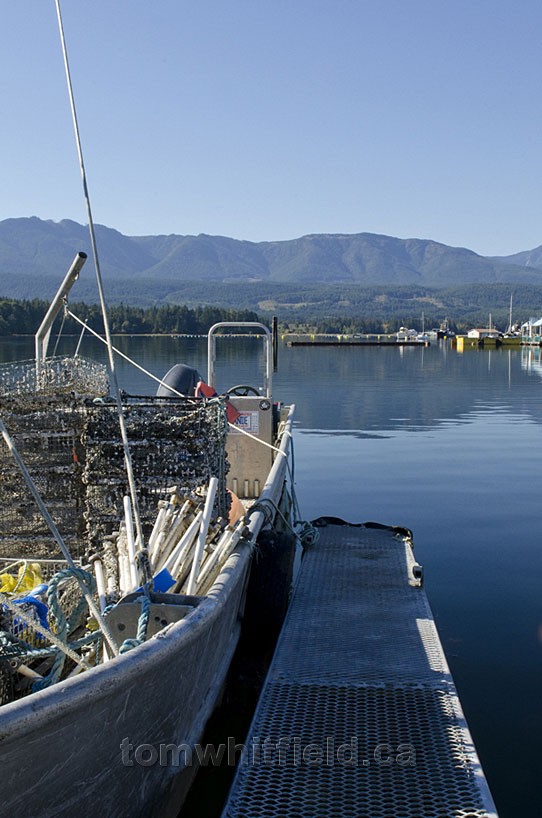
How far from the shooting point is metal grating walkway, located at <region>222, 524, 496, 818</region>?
4609 millimetres

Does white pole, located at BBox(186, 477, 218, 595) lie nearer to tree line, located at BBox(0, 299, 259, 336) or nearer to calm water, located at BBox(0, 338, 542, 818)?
calm water, located at BBox(0, 338, 542, 818)

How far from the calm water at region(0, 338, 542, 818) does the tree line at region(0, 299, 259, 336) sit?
2549 inches

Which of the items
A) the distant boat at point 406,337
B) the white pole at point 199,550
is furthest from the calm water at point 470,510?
the distant boat at point 406,337

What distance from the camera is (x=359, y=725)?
5.35 m

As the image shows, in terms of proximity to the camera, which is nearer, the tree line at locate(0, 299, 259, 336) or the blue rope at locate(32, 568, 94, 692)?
the blue rope at locate(32, 568, 94, 692)

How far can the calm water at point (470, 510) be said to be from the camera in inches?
259

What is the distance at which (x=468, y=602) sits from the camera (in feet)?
29.8

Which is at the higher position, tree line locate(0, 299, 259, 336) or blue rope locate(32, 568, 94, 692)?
tree line locate(0, 299, 259, 336)

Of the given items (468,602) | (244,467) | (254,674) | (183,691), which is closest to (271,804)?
(183,691)

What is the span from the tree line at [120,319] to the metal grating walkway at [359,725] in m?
88.3

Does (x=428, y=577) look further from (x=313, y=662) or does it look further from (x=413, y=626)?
(x=313, y=662)

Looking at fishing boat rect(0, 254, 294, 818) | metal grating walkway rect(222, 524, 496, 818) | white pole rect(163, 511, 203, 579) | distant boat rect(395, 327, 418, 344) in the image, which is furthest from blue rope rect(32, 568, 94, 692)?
distant boat rect(395, 327, 418, 344)

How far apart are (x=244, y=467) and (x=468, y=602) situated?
13.5ft

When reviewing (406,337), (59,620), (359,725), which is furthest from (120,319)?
(59,620)
